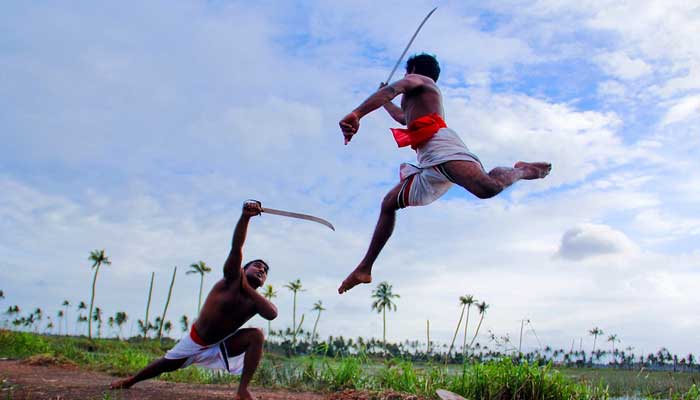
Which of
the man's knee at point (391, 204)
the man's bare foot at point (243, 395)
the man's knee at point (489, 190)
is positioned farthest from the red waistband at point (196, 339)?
the man's knee at point (489, 190)

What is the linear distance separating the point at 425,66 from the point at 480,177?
3.69 ft

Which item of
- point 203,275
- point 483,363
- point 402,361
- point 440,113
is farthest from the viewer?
point 203,275

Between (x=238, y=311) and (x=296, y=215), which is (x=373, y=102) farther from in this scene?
(x=238, y=311)

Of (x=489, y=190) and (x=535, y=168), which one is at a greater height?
(x=535, y=168)

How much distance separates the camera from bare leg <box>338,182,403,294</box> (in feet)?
15.5

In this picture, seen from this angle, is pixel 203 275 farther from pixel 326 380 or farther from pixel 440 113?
pixel 440 113

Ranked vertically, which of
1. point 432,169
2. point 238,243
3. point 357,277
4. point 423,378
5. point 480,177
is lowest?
point 423,378

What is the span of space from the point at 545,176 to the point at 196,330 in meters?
3.48

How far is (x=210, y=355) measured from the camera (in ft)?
19.1


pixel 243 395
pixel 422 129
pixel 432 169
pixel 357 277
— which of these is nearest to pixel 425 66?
pixel 422 129

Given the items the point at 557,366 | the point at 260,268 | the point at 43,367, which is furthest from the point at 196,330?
the point at 43,367

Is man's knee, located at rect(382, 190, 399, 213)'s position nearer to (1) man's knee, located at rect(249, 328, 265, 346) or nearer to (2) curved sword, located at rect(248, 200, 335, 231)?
(2) curved sword, located at rect(248, 200, 335, 231)

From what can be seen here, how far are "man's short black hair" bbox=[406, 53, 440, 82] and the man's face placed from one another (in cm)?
233

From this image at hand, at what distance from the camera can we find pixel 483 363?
7438 mm
